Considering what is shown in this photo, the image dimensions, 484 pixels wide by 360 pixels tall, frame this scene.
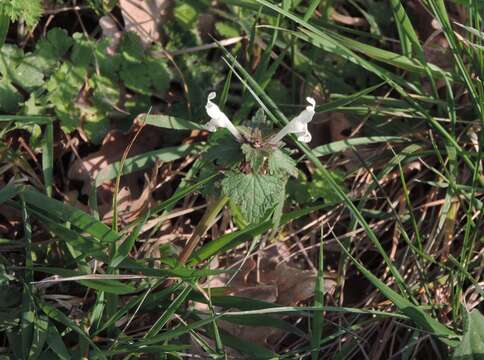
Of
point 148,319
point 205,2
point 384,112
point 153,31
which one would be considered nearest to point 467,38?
point 384,112

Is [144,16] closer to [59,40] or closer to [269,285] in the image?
[59,40]

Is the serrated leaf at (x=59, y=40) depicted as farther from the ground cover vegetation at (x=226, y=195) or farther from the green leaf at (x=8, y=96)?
the green leaf at (x=8, y=96)

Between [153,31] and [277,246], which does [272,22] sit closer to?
[153,31]

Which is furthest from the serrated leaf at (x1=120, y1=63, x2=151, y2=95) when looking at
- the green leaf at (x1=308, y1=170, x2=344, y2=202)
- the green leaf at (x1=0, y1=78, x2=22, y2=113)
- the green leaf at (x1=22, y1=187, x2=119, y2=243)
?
the green leaf at (x1=308, y1=170, x2=344, y2=202)

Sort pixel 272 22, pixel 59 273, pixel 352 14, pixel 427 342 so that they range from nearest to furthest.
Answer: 1. pixel 59 273
2. pixel 427 342
3. pixel 272 22
4. pixel 352 14

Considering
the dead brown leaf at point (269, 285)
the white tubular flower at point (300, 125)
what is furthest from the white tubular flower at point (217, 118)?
the dead brown leaf at point (269, 285)

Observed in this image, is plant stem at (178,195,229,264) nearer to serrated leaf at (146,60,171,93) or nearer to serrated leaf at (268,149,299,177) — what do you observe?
serrated leaf at (268,149,299,177)
